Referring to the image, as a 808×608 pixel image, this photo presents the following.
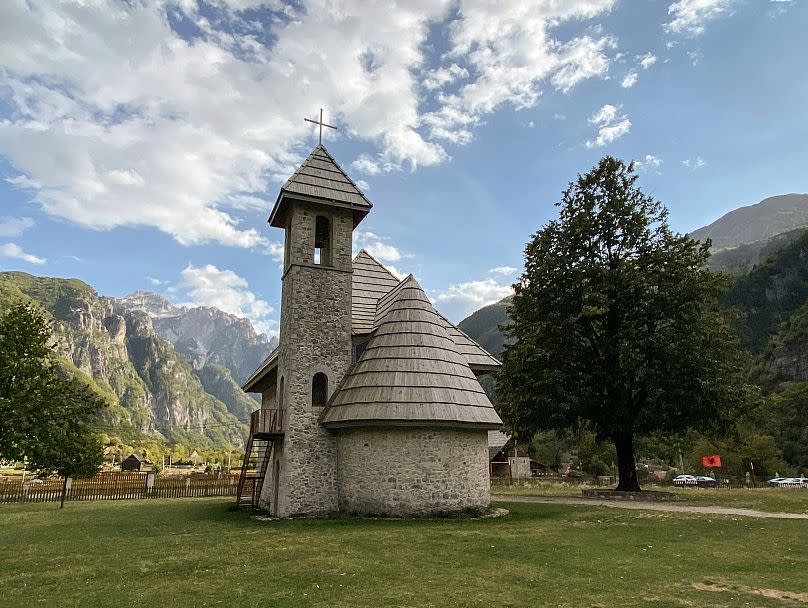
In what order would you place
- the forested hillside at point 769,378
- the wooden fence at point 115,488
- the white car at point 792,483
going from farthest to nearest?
the forested hillside at point 769,378, the white car at point 792,483, the wooden fence at point 115,488

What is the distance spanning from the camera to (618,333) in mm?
22828

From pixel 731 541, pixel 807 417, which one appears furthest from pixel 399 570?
pixel 807 417

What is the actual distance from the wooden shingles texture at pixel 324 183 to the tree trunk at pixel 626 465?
14.8 m

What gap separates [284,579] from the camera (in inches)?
337

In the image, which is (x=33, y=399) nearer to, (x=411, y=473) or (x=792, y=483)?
(x=411, y=473)

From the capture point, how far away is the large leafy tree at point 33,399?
11672 mm

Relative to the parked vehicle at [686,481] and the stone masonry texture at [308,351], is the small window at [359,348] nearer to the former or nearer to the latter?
the stone masonry texture at [308,351]

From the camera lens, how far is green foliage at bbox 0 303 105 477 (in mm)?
11672

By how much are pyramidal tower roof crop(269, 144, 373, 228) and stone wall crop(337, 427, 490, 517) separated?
7951mm

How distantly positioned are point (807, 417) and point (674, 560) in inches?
2772

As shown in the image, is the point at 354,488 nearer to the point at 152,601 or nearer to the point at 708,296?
the point at 152,601

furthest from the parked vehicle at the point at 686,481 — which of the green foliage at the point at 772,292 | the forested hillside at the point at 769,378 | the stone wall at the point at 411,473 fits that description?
the green foliage at the point at 772,292

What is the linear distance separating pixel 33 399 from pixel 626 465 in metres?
21.9

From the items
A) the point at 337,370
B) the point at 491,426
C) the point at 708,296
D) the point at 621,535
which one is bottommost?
the point at 621,535
